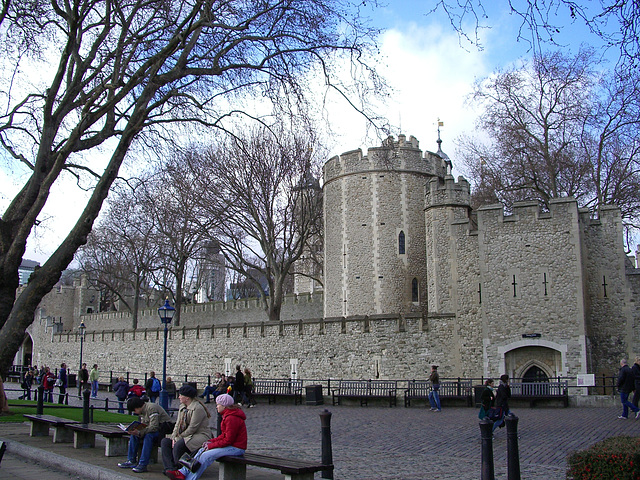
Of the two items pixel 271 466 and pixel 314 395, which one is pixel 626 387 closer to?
pixel 314 395

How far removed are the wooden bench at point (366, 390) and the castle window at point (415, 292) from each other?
5609 mm

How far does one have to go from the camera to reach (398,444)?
34.2ft

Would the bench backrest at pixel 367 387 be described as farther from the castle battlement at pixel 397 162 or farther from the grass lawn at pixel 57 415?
the castle battlement at pixel 397 162

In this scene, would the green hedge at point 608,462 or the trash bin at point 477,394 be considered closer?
the green hedge at point 608,462

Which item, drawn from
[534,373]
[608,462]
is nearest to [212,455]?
[608,462]

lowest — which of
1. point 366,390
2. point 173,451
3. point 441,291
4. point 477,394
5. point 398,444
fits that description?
point 398,444

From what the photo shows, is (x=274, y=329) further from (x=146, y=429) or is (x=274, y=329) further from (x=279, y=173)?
(x=146, y=429)

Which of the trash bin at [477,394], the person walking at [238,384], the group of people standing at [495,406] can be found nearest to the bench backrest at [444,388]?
the trash bin at [477,394]

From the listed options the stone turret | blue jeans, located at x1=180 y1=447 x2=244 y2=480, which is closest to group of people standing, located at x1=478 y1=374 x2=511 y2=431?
blue jeans, located at x1=180 y1=447 x2=244 y2=480

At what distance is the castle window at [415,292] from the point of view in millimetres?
25109

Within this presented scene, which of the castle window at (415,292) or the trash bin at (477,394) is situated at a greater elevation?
the castle window at (415,292)

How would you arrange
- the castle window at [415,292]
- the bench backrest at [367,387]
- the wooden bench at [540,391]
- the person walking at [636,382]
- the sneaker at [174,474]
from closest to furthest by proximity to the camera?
the sneaker at [174,474]
the person walking at [636,382]
the wooden bench at [540,391]
the bench backrest at [367,387]
the castle window at [415,292]

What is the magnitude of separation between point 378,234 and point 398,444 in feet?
51.0

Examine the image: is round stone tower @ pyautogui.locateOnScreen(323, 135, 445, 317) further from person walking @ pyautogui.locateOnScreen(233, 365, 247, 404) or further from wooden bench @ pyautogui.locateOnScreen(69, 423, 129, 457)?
wooden bench @ pyautogui.locateOnScreen(69, 423, 129, 457)
